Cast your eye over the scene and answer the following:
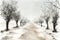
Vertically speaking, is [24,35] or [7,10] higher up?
[7,10]

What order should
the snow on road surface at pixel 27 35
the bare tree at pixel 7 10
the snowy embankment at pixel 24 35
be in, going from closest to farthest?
the snowy embankment at pixel 24 35 < the snow on road surface at pixel 27 35 < the bare tree at pixel 7 10

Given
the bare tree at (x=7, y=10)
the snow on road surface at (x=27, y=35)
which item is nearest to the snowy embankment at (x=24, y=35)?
the snow on road surface at (x=27, y=35)

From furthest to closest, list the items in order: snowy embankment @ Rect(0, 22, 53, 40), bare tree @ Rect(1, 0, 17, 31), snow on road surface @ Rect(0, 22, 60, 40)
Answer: bare tree @ Rect(1, 0, 17, 31) < snow on road surface @ Rect(0, 22, 60, 40) < snowy embankment @ Rect(0, 22, 53, 40)

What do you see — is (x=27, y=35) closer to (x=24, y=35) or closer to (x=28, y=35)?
(x=28, y=35)

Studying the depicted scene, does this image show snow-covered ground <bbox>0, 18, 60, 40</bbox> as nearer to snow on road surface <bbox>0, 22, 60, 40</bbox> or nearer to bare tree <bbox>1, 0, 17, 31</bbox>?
snow on road surface <bbox>0, 22, 60, 40</bbox>

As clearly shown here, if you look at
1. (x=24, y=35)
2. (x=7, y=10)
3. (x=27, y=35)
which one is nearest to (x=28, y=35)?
(x=27, y=35)

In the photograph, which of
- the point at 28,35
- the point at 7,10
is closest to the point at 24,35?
the point at 28,35

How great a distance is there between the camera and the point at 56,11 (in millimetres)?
45562

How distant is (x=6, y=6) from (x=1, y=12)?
99.0 inches

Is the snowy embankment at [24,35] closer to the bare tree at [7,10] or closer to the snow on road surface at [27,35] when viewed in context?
the snow on road surface at [27,35]

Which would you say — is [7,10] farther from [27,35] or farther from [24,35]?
[27,35]

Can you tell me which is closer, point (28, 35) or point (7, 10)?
point (28, 35)

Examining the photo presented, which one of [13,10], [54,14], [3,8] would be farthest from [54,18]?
[3,8]

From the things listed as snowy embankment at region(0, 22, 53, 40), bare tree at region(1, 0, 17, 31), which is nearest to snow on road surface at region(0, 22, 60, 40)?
snowy embankment at region(0, 22, 53, 40)
